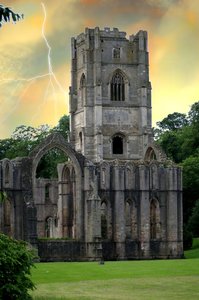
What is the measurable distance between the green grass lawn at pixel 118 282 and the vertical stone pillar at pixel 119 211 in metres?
14.9

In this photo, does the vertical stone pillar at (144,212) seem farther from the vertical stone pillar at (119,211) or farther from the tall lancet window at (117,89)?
the tall lancet window at (117,89)

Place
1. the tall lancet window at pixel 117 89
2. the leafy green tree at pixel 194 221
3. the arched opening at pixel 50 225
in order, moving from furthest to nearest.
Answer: the tall lancet window at pixel 117 89 < the arched opening at pixel 50 225 < the leafy green tree at pixel 194 221

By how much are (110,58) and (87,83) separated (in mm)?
4052

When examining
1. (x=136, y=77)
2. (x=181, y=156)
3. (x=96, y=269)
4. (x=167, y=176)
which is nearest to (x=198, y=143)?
(x=181, y=156)

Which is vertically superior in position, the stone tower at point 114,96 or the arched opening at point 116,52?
the arched opening at point 116,52

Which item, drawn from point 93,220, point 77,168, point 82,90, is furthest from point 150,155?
point 82,90

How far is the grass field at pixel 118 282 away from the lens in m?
31.7

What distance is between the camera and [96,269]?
48688 millimetres

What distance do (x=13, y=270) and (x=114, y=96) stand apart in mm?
73642

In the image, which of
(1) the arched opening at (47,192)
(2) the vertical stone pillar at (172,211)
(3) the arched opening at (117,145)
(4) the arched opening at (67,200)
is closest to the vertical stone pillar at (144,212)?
(2) the vertical stone pillar at (172,211)

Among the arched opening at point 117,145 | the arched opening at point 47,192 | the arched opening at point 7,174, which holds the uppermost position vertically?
the arched opening at point 117,145

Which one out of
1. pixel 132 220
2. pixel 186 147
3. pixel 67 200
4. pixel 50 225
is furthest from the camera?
pixel 186 147

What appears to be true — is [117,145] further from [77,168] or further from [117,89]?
[77,168]

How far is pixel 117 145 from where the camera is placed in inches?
3863
